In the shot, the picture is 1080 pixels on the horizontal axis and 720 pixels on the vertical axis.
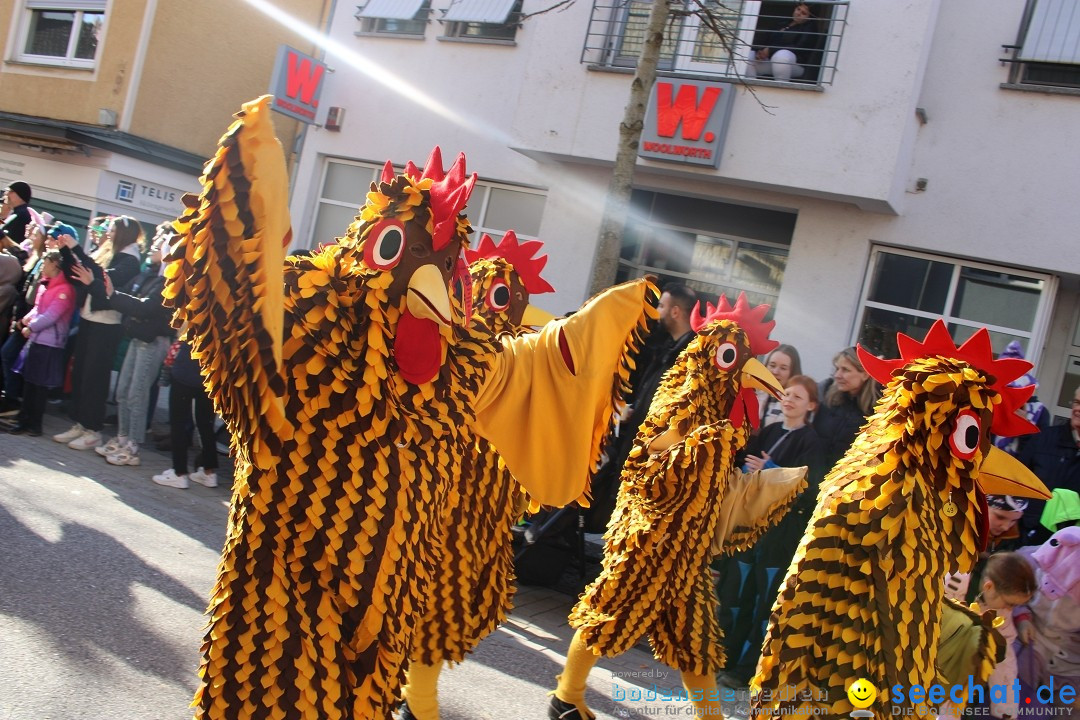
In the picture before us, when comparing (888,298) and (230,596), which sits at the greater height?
(888,298)

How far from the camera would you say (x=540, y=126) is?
10.1 meters

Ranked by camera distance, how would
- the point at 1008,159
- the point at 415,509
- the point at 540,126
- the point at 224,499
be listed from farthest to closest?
1. the point at 540,126
2. the point at 1008,159
3. the point at 224,499
4. the point at 415,509

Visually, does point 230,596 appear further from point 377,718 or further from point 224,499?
point 224,499

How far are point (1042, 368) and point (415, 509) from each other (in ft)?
26.4

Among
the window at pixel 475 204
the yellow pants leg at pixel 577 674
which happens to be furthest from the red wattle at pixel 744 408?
the window at pixel 475 204

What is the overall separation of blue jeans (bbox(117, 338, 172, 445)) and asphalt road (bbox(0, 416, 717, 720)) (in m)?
0.63

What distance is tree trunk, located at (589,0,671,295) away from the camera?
701 cm

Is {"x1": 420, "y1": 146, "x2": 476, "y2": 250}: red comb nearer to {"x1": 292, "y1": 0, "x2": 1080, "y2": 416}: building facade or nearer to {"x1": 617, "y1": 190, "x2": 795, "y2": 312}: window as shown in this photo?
{"x1": 292, "y1": 0, "x2": 1080, "y2": 416}: building facade

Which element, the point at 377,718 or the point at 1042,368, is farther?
the point at 1042,368

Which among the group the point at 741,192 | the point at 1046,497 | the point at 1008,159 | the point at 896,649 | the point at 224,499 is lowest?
the point at 224,499

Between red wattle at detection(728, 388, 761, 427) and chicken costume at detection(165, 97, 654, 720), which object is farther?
red wattle at detection(728, 388, 761, 427)

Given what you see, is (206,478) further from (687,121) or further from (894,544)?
(894,544)

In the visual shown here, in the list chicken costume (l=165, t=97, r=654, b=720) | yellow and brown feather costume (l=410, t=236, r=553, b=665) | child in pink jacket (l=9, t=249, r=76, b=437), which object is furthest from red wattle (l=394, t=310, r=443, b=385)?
child in pink jacket (l=9, t=249, r=76, b=437)

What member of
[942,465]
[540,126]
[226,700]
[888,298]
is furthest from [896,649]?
[540,126]
